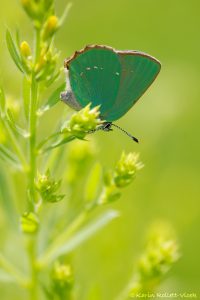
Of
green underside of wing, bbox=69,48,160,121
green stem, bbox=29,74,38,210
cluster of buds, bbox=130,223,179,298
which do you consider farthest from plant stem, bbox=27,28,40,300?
cluster of buds, bbox=130,223,179,298

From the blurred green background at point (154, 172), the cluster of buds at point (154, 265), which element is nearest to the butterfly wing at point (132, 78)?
the cluster of buds at point (154, 265)

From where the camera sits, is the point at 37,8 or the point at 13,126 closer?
the point at 37,8

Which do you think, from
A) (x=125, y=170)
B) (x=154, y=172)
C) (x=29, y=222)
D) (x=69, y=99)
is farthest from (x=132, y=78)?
(x=154, y=172)

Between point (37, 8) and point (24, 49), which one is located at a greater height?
point (37, 8)

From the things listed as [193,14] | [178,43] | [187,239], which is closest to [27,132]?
[187,239]

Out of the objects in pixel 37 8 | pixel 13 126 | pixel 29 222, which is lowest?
pixel 29 222

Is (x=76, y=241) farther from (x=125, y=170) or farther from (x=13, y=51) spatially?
(x=13, y=51)

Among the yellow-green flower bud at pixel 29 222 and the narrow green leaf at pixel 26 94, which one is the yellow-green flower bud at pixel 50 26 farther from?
the yellow-green flower bud at pixel 29 222
